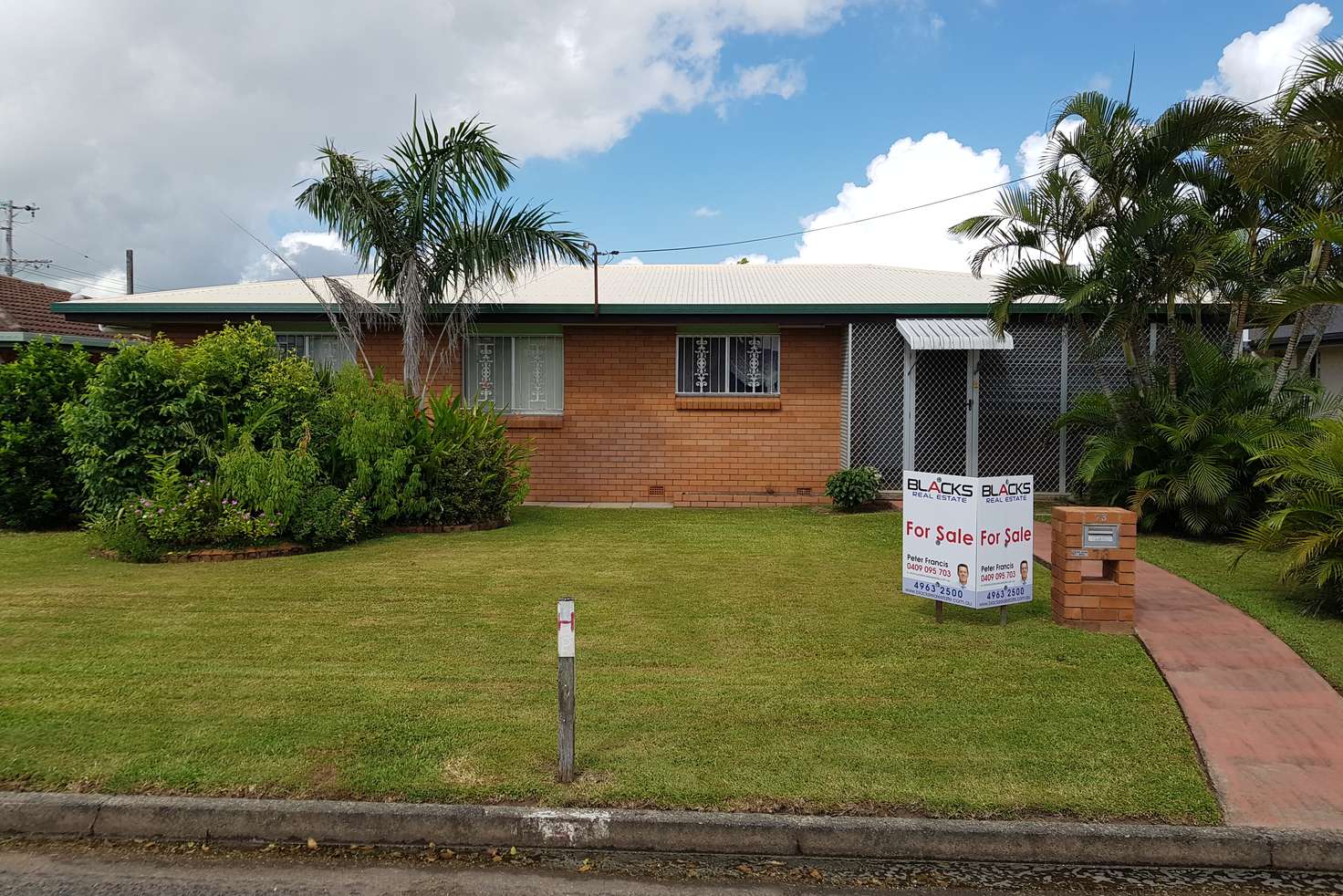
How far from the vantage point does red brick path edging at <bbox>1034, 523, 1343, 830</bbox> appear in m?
4.16

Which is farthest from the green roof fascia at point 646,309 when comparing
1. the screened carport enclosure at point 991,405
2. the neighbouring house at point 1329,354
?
the neighbouring house at point 1329,354

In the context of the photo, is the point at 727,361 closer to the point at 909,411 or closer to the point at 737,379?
the point at 737,379

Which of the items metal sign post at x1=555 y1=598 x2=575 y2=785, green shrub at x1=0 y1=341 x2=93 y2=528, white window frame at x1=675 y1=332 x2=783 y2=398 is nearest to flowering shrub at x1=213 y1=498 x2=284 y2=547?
green shrub at x1=0 y1=341 x2=93 y2=528

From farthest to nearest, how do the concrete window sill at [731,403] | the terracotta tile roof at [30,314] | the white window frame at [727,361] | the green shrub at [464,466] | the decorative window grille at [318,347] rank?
the terracotta tile roof at [30,314] < the decorative window grille at [318,347] < the white window frame at [727,361] < the concrete window sill at [731,403] < the green shrub at [464,466]

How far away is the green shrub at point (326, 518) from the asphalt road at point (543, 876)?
6149mm

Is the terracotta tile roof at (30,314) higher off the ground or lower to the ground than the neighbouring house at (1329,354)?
higher

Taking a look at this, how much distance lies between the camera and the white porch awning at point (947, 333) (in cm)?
1312

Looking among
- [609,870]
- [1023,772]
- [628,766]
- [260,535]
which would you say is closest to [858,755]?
[1023,772]

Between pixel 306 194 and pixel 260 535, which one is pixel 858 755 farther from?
pixel 306 194

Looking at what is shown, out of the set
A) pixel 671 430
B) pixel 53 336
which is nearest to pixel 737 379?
pixel 671 430

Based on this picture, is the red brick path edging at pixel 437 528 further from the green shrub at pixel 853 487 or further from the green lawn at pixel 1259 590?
the green lawn at pixel 1259 590

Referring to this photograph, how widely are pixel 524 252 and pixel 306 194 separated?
310 cm

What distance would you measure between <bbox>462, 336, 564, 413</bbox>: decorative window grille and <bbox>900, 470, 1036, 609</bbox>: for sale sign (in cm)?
902

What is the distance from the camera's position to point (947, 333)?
43.7ft
